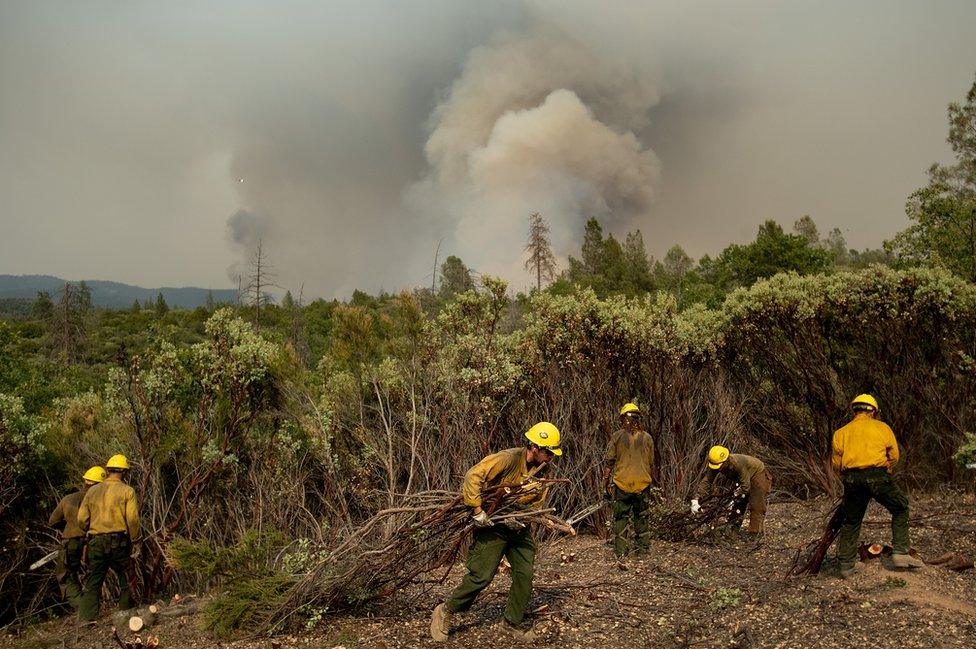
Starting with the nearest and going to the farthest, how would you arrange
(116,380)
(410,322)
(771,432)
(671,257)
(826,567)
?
1. (826,567)
2. (116,380)
3. (410,322)
4. (771,432)
5. (671,257)

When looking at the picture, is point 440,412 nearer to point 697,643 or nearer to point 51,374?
point 697,643

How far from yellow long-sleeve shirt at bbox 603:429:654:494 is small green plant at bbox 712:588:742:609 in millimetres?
1837

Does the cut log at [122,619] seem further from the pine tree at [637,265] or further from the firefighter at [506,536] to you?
the pine tree at [637,265]

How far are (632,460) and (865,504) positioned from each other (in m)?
2.57

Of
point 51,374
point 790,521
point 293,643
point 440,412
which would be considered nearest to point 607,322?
point 440,412

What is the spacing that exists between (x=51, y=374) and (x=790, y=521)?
52.8 ft

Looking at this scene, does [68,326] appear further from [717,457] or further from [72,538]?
[717,457]

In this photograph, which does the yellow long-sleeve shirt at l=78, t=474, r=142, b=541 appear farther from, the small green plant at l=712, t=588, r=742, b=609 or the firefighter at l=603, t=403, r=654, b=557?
the small green plant at l=712, t=588, r=742, b=609

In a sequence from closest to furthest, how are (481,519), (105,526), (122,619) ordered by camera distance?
(481,519) < (122,619) < (105,526)

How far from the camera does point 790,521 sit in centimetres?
998

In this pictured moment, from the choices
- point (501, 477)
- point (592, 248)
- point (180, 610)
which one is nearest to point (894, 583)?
point (501, 477)

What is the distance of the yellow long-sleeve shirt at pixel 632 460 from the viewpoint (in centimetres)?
822

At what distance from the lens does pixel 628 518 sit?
8.59m

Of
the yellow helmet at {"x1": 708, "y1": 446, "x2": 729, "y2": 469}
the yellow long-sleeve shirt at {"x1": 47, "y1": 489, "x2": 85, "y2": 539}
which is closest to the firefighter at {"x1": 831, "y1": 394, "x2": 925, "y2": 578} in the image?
the yellow helmet at {"x1": 708, "y1": 446, "x2": 729, "y2": 469}
